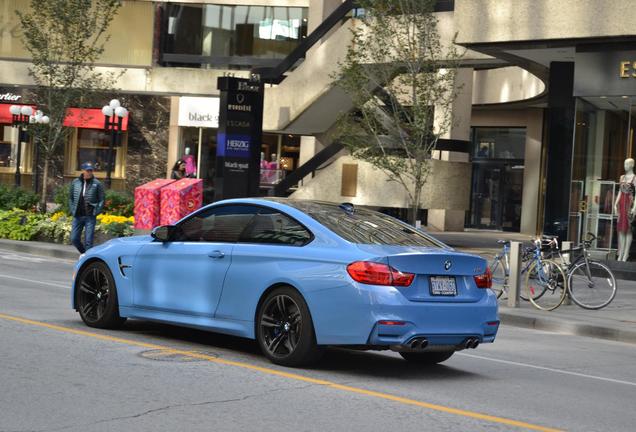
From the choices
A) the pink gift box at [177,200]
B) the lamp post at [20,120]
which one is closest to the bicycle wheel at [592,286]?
the pink gift box at [177,200]

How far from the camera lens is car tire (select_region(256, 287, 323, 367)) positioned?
9.30m

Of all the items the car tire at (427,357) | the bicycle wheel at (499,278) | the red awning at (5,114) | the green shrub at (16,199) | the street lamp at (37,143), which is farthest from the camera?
the red awning at (5,114)

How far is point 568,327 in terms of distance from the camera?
49.9 ft

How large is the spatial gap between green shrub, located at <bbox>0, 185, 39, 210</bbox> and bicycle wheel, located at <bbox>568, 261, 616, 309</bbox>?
16227 millimetres

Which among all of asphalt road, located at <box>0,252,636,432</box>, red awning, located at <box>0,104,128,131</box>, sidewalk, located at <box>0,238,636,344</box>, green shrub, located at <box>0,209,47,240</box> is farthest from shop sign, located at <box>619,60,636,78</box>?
red awning, located at <box>0,104,128,131</box>

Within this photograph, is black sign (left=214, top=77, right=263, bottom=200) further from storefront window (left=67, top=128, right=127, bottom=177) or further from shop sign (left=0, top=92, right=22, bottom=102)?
shop sign (left=0, top=92, right=22, bottom=102)

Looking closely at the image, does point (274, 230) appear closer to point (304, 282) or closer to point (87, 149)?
point (304, 282)

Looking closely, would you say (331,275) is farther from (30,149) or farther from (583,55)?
(30,149)

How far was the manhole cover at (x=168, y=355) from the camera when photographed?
9.60 meters

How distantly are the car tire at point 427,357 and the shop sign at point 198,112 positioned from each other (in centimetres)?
3806

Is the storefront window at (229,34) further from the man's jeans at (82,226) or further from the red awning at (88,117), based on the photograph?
the man's jeans at (82,226)

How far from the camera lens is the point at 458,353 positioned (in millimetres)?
11328

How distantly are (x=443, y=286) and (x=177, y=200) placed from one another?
1628 centimetres

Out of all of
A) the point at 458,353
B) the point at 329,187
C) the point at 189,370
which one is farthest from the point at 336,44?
the point at 189,370
